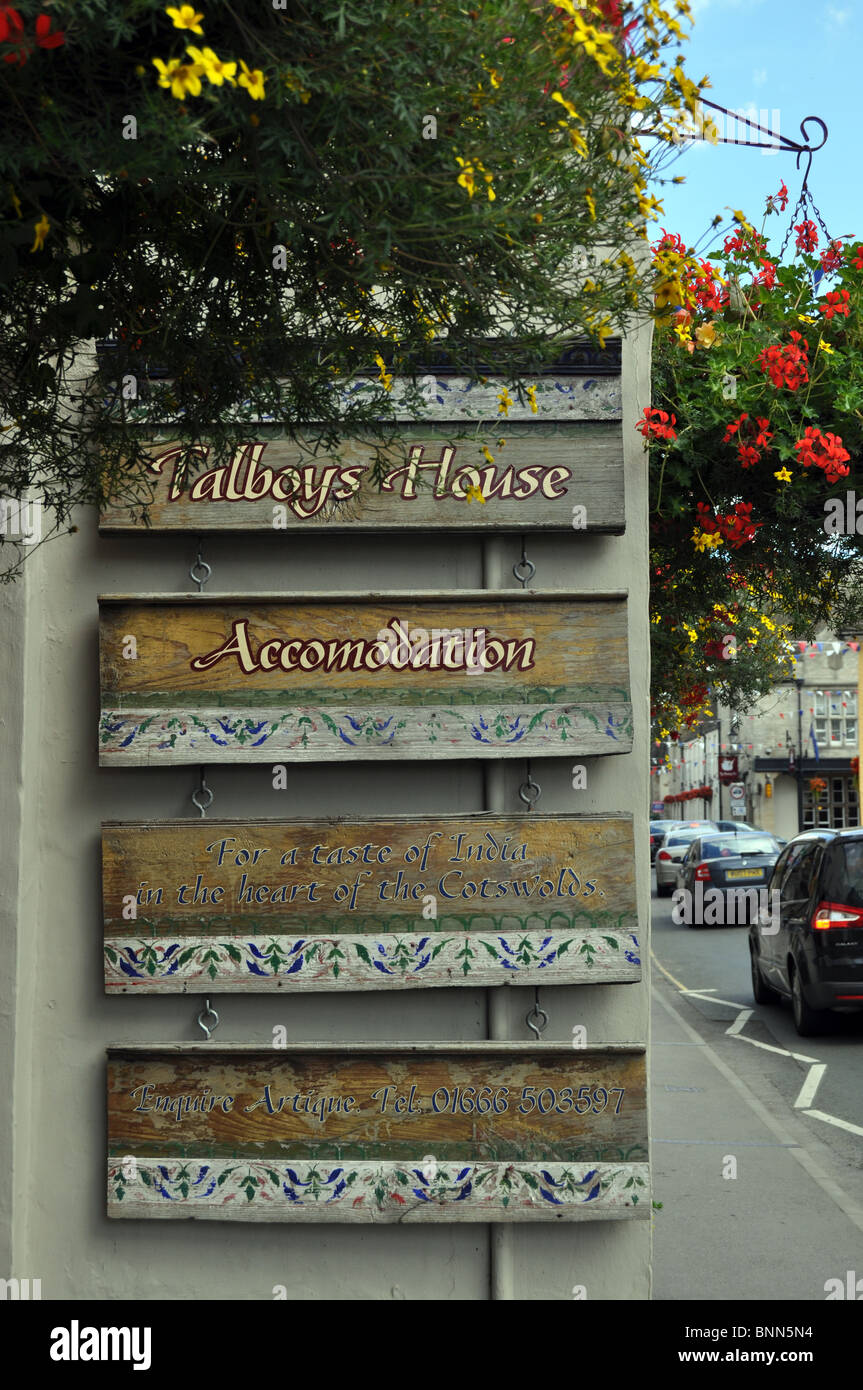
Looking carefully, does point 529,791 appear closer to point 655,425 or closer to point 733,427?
point 655,425

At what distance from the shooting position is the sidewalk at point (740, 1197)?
5.92 meters

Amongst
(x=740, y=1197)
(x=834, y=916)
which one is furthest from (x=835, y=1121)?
(x=834, y=916)

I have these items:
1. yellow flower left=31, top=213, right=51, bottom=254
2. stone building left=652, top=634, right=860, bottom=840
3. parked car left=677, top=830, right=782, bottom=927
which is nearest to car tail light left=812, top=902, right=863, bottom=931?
parked car left=677, top=830, right=782, bottom=927

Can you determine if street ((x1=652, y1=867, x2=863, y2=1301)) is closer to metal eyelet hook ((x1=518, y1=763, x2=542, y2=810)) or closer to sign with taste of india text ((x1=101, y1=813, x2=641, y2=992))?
sign with taste of india text ((x1=101, y1=813, x2=641, y2=992))

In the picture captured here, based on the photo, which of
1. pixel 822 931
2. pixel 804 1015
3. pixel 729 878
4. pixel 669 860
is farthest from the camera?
pixel 669 860

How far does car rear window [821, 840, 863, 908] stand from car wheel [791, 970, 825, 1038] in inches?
35.8

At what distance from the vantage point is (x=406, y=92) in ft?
7.08

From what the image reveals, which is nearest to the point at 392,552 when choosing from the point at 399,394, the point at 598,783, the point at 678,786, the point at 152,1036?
the point at 399,394

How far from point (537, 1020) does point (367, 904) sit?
700mm

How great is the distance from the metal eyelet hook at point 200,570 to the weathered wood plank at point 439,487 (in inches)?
5.0

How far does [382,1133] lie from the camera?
14.4ft

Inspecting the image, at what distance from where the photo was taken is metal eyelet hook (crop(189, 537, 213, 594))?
15.2 feet

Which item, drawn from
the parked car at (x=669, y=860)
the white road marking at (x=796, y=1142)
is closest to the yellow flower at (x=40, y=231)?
the white road marking at (x=796, y=1142)

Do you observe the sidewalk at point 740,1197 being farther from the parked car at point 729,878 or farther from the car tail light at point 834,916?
the parked car at point 729,878
